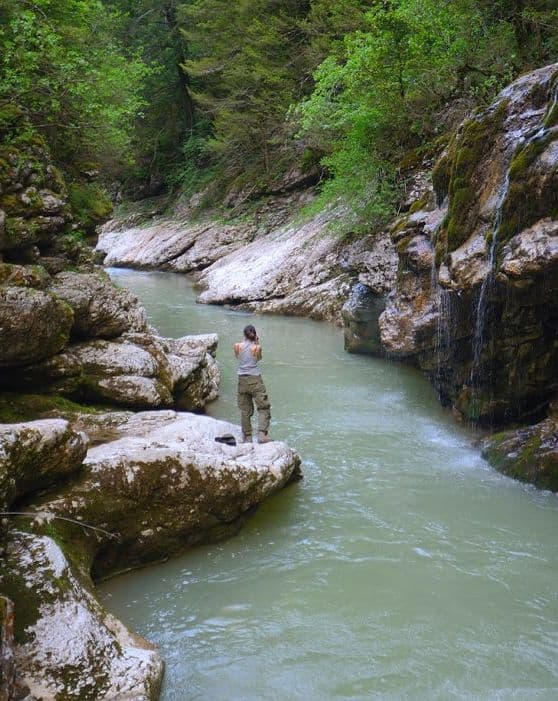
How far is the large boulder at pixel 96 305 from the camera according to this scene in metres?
9.29

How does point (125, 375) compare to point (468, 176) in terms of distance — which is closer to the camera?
point (468, 176)

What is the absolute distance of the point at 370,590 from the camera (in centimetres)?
520

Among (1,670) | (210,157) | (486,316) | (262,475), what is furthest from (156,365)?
(210,157)

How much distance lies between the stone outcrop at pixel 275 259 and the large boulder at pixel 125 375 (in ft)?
20.0

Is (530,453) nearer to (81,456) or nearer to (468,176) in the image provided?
(468,176)

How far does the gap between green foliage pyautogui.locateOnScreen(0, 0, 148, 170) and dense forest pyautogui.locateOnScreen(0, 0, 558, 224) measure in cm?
4

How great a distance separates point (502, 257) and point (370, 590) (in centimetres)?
443

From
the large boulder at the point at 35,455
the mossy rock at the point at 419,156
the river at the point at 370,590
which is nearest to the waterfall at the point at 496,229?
the river at the point at 370,590

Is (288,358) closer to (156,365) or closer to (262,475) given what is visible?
(156,365)

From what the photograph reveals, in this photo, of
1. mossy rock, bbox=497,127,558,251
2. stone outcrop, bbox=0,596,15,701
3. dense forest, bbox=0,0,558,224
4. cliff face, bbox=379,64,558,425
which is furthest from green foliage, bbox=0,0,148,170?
stone outcrop, bbox=0,596,15,701

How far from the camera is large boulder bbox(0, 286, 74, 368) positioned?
7547 mm

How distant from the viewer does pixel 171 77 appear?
1454 inches

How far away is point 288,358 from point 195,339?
8.29 feet

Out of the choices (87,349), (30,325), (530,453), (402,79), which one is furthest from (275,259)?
(530,453)
